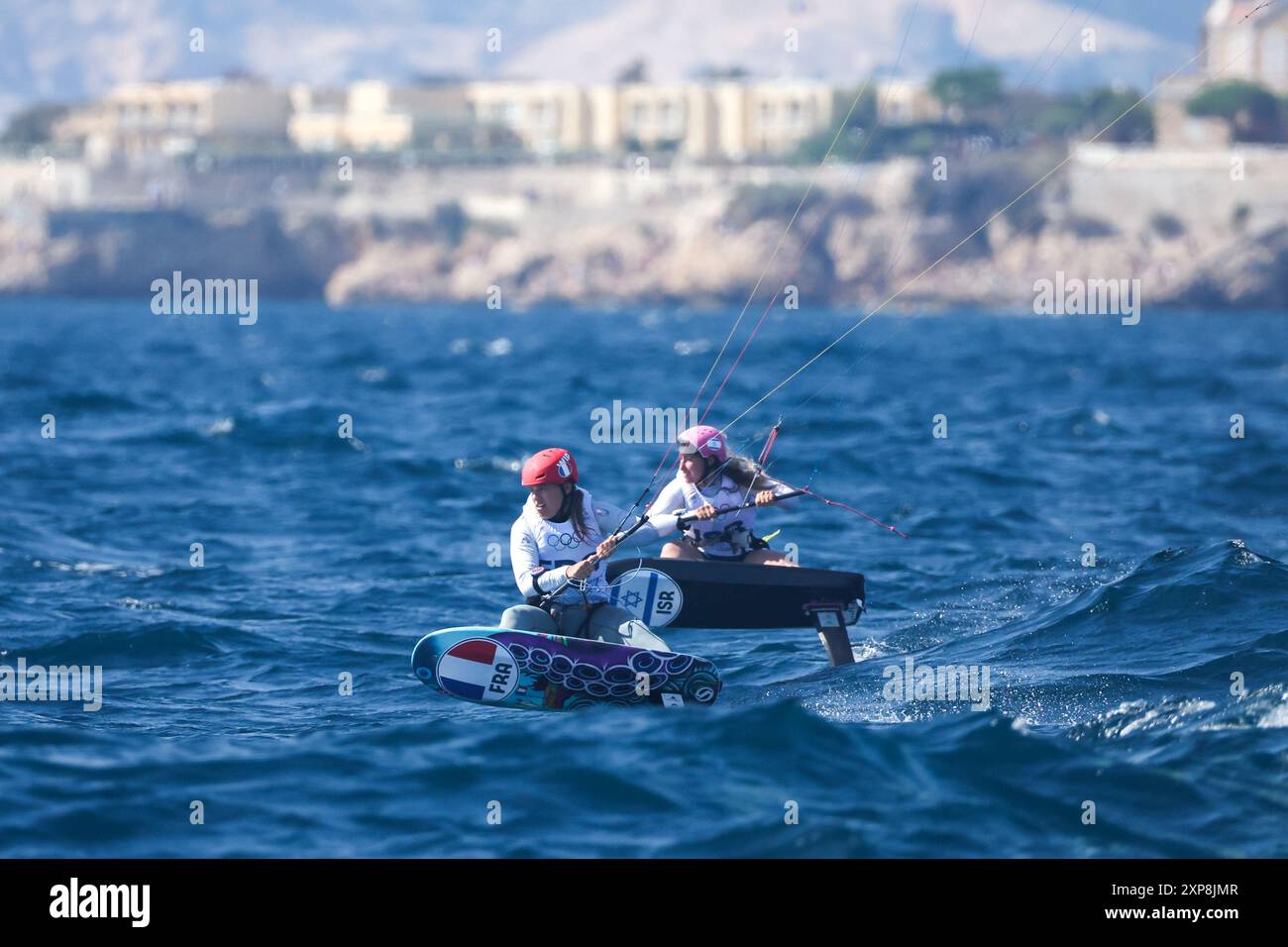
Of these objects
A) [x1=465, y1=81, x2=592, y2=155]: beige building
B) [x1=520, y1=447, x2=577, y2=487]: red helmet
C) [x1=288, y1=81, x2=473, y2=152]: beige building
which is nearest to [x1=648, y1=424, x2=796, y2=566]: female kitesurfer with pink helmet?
[x1=520, y1=447, x2=577, y2=487]: red helmet

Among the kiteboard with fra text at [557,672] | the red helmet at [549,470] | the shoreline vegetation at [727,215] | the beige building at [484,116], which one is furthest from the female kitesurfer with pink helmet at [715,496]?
the beige building at [484,116]

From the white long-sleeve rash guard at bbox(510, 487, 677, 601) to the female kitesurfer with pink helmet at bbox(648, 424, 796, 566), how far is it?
33.6 inches

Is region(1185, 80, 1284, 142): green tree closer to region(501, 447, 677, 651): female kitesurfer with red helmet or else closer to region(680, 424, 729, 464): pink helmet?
region(680, 424, 729, 464): pink helmet

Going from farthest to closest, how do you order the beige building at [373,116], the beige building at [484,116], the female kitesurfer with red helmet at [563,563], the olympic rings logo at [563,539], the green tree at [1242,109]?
1. the beige building at [373,116]
2. the beige building at [484,116]
3. the green tree at [1242,109]
4. the olympic rings logo at [563,539]
5. the female kitesurfer with red helmet at [563,563]

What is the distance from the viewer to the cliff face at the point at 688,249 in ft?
306

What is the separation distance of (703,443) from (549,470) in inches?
72.7

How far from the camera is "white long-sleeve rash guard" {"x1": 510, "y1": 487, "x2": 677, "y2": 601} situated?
36.7 feet

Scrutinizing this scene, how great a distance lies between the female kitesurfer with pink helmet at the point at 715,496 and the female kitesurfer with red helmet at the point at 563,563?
1.07m

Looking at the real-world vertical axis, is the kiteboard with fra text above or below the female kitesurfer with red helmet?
below

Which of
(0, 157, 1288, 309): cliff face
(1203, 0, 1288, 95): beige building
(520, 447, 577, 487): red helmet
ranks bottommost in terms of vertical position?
(520, 447, 577, 487): red helmet

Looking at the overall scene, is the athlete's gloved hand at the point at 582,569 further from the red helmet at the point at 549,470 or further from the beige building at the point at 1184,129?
the beige building at the point at 1184,129

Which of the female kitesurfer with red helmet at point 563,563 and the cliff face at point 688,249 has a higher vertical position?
the cliff face at point 688,249
